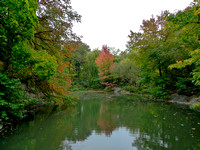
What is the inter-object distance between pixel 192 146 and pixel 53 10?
6.86 meters

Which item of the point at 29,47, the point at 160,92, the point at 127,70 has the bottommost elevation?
the point at 160,92

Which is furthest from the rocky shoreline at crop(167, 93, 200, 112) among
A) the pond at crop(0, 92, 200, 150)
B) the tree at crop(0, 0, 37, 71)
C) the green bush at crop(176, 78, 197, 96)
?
the tree at crop(0, 0, 37, 71)

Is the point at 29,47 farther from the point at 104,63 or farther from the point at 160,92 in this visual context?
the point at 104,63

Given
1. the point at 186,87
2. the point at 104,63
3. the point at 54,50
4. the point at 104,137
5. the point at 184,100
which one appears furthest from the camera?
the point at 104,63

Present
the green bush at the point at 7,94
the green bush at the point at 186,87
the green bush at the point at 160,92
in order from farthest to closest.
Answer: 1. the green bush at the point at 160,92
2. the green bush at the point at 186,87
3. the green bush at the point at 7,94

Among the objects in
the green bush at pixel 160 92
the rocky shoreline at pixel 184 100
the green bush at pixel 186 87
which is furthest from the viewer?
the green bush at pixel 160 92

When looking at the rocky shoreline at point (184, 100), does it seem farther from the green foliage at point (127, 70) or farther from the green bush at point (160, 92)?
the green foliage at point (127, 70)

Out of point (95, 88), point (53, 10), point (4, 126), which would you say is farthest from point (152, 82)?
point (95, 88)

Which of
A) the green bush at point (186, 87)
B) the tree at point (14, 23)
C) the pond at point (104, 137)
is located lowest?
the pond at point (104, 137)

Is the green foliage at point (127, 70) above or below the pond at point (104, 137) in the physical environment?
above

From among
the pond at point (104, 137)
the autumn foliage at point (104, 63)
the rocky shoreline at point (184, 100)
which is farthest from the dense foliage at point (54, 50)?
the autumn foliage at point (104, 63)

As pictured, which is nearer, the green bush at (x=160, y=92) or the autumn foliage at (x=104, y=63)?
the green bush at (x=160, y=92)

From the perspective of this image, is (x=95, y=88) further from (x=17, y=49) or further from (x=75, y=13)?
(x=17, y=49)

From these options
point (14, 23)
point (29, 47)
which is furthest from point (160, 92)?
point (14, 23)
